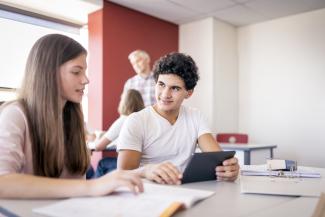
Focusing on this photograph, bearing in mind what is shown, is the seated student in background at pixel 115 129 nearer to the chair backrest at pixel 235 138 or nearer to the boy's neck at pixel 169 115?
the boy's neck at pixel 169 115

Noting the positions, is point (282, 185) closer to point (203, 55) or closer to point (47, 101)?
point (47, 101)

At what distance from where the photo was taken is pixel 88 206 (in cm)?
73

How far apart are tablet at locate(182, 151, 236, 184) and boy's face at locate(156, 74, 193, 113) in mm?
489

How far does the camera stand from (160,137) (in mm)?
1507

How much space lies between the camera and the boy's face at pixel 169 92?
157 cm

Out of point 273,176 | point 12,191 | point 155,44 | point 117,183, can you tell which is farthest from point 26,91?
point 155,44

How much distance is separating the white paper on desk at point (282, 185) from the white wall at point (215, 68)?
341cm

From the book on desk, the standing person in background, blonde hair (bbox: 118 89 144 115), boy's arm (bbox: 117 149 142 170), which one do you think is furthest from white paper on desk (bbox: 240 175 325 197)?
the standing person in background

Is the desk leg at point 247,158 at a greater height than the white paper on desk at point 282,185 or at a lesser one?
lesser

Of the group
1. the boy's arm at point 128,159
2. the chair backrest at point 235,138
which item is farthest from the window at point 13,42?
the boy's arm at point 128,159

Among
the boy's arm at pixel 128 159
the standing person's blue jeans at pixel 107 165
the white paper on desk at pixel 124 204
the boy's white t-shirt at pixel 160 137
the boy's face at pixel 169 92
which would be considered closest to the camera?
the white paper on desk at pixel 124 204

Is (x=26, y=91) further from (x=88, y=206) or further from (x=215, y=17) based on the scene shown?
(x=215, y=17)

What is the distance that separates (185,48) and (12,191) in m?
4.28

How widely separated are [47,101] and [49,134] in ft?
0.35
